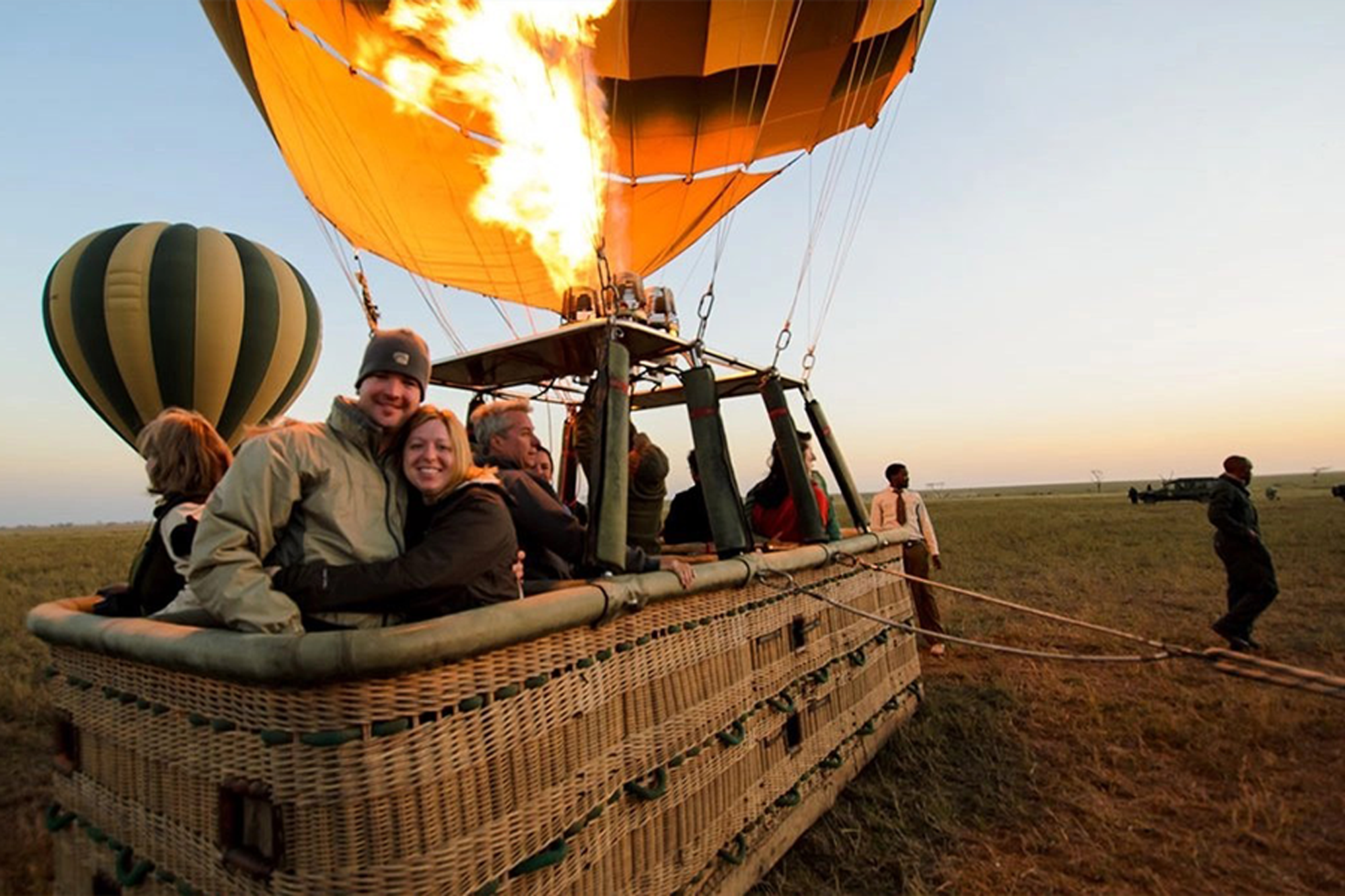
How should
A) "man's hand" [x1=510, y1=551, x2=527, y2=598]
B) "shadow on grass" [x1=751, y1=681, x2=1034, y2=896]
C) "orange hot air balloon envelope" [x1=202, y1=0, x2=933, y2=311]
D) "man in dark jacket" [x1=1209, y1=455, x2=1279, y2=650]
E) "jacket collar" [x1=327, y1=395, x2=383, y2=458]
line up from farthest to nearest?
"man in dark jacket" [x1=1209, y1=455, x2=1279, y2=650], "orange hot air balloon envelope" [x1=202, y1=0, x2=933, y2=311], "shadow on grass" [x1=751, y1=681, x2=1034, y2=896], "man's hand" [x1=510, y1=551, x2=527, y2=598], "jacket collar" [x1=327, y1=395, x2=383, y2=458]

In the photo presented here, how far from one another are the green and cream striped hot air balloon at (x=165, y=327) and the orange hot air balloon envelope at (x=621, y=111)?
4731mm

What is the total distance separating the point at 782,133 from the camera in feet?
20.6

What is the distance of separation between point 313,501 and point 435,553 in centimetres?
35

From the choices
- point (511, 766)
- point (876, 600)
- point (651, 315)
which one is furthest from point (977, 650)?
point (511, 766)

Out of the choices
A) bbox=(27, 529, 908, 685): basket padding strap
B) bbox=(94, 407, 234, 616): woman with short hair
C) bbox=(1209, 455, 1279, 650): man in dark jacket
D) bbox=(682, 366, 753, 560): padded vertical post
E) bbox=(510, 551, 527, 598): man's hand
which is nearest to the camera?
bbox=(27, 529, 908, 685): basket padding strap

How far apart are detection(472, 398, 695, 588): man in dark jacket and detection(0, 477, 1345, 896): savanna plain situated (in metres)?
1.49

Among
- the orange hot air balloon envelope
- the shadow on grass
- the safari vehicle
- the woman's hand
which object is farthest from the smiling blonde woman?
the safari vehicle

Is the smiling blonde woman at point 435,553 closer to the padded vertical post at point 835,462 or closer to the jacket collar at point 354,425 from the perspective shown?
the jacket collar at point 354,425

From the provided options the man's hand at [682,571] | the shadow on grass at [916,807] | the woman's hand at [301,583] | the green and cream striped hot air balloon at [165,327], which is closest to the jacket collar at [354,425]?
the woman's hand at [301,583]

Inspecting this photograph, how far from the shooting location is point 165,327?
9.40 meters

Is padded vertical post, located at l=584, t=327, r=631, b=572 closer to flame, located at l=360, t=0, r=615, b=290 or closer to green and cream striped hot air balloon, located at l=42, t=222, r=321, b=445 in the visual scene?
flame, located at l=360, t=0, r=615, b=290

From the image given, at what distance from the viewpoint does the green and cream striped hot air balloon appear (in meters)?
9.34

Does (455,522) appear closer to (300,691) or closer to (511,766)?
(300,691)

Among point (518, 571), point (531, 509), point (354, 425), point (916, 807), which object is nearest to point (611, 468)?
point (531, 509)
